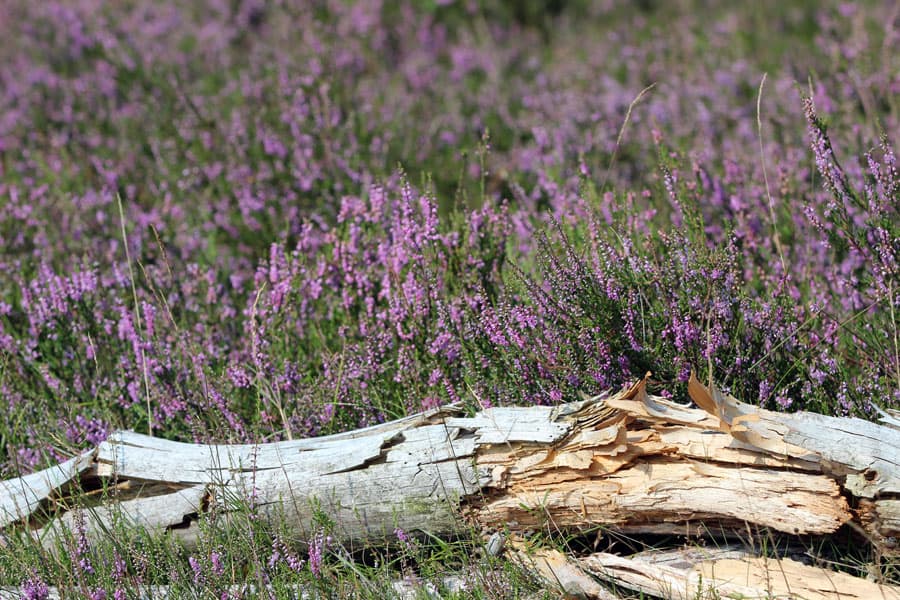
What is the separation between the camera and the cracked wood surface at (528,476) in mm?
2273

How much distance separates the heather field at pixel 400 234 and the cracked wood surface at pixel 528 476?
13cm

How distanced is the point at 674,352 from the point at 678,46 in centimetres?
369

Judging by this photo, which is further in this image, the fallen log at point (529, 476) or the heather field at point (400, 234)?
the heather field at point (400, 234)

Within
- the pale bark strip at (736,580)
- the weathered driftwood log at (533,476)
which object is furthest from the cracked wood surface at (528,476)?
the pale bark strip at (736,580)

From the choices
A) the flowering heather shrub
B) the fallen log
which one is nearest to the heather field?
the flowering heather shrub

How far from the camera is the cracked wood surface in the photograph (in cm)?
227

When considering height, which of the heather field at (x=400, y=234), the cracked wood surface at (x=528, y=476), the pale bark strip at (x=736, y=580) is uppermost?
the heather field at (x=400, y=234)

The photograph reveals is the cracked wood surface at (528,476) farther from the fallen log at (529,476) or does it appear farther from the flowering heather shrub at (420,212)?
the flowering heather shrub at (420,212)

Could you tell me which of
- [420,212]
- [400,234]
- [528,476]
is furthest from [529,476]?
[420,212]

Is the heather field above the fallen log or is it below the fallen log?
above

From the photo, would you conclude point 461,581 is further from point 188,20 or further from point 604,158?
point 188,20

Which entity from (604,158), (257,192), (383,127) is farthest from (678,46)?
(257,192)

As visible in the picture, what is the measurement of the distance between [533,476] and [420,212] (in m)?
1.25

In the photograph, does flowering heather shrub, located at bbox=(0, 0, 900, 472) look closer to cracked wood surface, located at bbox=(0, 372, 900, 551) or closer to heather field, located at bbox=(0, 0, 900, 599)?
heather field, located at bbox=(0, 0, 900, 599)
